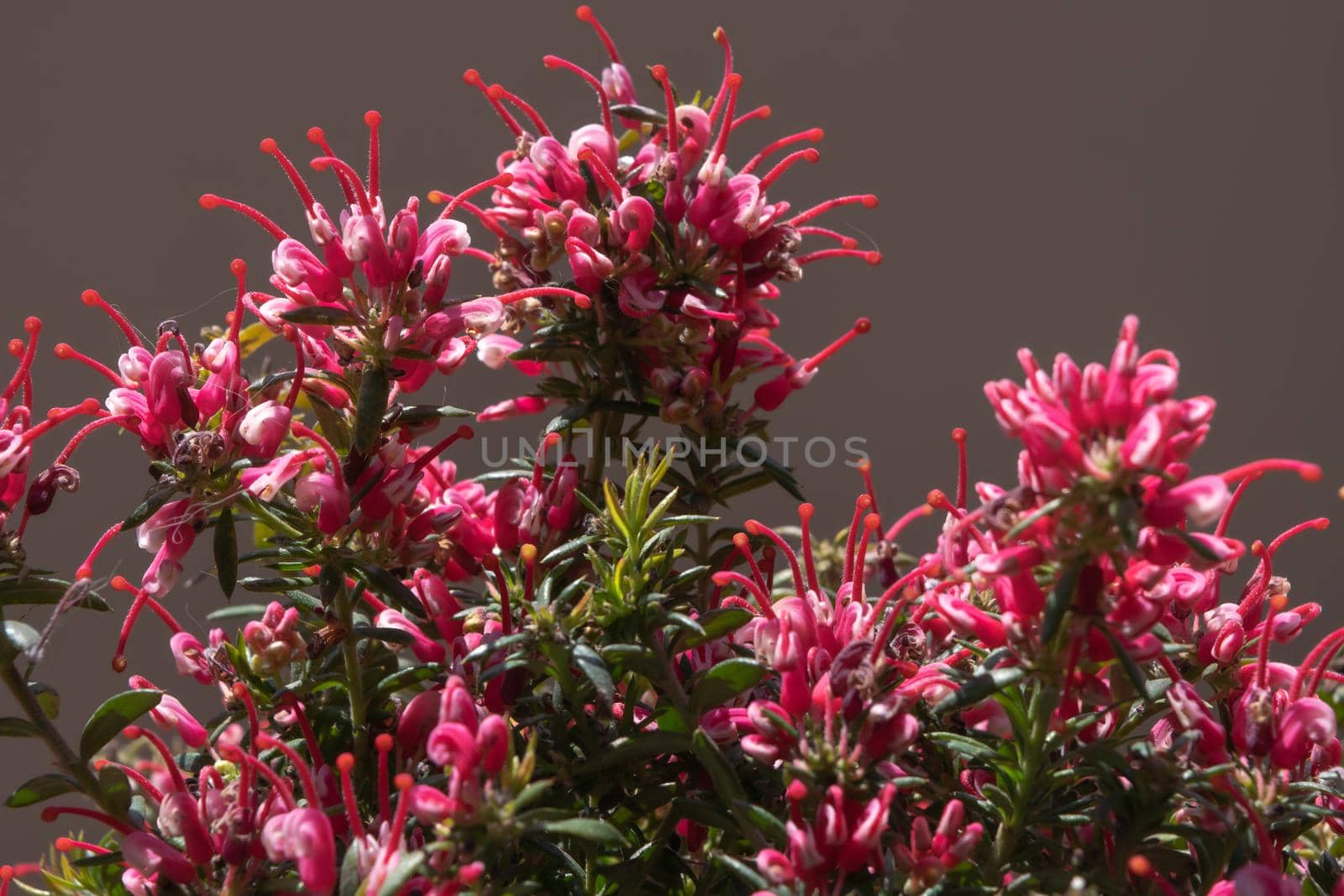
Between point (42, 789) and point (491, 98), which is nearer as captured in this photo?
point (42, 789)

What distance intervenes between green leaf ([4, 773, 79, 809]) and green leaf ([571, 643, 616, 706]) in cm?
30

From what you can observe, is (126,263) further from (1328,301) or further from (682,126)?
(1328,301)

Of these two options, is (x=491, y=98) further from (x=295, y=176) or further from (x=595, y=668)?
(x=595, y=668)

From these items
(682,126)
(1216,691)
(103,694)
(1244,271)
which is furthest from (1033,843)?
(103,694)

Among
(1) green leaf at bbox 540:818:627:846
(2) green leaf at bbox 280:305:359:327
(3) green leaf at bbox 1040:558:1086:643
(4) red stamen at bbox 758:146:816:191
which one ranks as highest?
(4) red stamen at bbox 758:146:816:191

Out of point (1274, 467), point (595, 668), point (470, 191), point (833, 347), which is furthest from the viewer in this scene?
point (833, 347)

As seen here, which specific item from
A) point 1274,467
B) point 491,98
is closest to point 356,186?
point 491,98

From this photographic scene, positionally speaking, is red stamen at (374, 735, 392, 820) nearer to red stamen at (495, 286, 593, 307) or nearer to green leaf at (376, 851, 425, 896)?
green leaf at (376, 851, 425, 896)

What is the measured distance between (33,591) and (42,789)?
11 centimetres

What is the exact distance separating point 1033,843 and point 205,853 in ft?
1.45

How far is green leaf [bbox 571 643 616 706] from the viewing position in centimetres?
64

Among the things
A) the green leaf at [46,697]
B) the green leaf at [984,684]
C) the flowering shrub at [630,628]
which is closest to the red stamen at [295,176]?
the flowering shrub at [630,628]

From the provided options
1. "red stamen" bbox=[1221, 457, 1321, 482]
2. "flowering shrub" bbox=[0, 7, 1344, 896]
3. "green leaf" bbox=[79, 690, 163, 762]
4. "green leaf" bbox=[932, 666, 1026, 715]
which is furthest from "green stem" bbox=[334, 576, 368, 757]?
"red stamen" bbox=[1221, 457, 1321, 482]

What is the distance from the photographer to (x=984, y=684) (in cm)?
60
